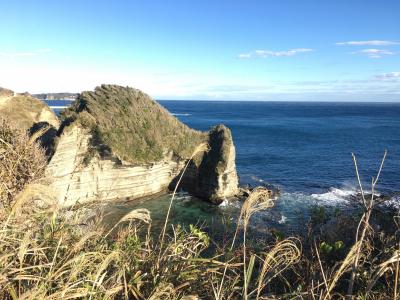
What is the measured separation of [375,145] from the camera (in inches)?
2633

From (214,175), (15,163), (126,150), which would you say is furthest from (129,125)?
(15,163)

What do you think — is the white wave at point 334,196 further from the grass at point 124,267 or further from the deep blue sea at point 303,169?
the grass at point 124,267

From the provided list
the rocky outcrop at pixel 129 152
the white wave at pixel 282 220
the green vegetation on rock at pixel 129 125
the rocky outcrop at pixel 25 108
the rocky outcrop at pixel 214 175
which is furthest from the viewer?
the rocky outcrop at pixel 25 108

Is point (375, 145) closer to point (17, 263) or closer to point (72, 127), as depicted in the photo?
point (72, 127)

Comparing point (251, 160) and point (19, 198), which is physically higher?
point (19, 198)

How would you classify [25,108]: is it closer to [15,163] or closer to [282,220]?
[282,220]

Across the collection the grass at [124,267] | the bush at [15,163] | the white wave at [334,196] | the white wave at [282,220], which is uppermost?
the bush at [15,163]

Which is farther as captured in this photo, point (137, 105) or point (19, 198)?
point (137, 105)

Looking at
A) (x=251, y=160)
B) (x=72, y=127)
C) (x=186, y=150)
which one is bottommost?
(x=251, y=160)

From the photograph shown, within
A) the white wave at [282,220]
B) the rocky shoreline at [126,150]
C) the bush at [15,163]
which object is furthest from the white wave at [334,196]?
the bush at [15,163]

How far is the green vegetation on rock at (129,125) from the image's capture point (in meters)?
27.5

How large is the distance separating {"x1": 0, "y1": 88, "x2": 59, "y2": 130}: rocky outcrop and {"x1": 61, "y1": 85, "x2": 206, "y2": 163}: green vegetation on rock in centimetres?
643

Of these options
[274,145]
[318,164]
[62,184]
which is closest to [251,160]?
[318,164]

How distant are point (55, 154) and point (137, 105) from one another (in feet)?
34.7
